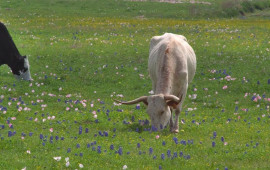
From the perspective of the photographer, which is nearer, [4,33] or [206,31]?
[4,33]

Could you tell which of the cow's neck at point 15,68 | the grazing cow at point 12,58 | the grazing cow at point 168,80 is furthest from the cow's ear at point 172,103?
the cow's neck at point 15,68

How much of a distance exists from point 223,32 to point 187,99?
50.6 feet

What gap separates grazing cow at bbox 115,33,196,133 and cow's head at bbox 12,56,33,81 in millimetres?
7218

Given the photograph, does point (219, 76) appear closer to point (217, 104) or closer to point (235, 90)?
point (235, 90)

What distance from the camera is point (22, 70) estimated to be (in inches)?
765

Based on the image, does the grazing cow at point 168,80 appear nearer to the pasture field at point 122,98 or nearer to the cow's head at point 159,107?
the cow's head at point 159,107

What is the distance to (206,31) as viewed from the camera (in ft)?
108

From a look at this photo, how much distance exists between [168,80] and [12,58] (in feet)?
32.9

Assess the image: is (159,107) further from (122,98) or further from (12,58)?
(12,58)

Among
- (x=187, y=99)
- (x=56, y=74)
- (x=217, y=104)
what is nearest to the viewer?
(x=217, y=104)

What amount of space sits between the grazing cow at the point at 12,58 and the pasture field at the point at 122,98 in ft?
1.86

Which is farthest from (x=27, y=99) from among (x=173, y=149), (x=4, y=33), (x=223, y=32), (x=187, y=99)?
(x=223, y=32)

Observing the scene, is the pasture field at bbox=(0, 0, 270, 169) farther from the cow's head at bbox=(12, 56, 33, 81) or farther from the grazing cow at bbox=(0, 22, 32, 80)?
the grazing cow at bbox=(0, 22, 32, 80)

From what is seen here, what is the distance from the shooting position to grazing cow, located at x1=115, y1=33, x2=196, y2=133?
39.1 ft
